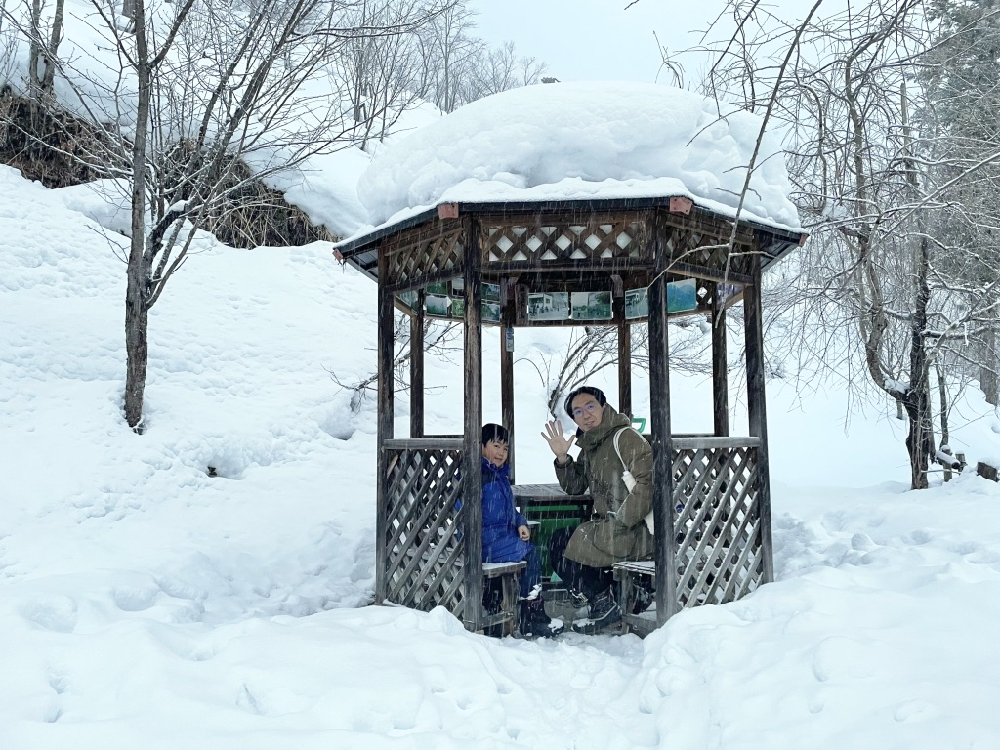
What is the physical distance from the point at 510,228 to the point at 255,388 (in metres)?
7.74

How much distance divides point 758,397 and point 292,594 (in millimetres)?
4336

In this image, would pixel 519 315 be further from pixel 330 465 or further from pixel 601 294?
pixel 330 465

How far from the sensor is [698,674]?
3.80 m

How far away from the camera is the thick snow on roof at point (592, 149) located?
15.1ft

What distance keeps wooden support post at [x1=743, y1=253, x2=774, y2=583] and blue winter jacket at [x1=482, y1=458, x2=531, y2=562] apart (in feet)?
5.83

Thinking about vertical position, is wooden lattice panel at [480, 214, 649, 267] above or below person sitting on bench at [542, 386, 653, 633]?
above

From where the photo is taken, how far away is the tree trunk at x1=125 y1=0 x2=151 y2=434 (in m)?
8.57

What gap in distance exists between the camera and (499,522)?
17.5ft

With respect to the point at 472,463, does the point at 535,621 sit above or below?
below

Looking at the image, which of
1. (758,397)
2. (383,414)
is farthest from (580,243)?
(383,414)

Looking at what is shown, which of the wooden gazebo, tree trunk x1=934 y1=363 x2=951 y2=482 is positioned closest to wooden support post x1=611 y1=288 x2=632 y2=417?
the wooden gazebo

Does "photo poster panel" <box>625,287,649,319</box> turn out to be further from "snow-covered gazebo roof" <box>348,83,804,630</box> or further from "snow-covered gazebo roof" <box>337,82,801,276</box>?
"snow-covered gazebo roof" <box>337,82,801,276</box>

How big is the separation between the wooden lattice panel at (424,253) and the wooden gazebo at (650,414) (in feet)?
0.03

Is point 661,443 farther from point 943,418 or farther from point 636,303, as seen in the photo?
point 943,418
